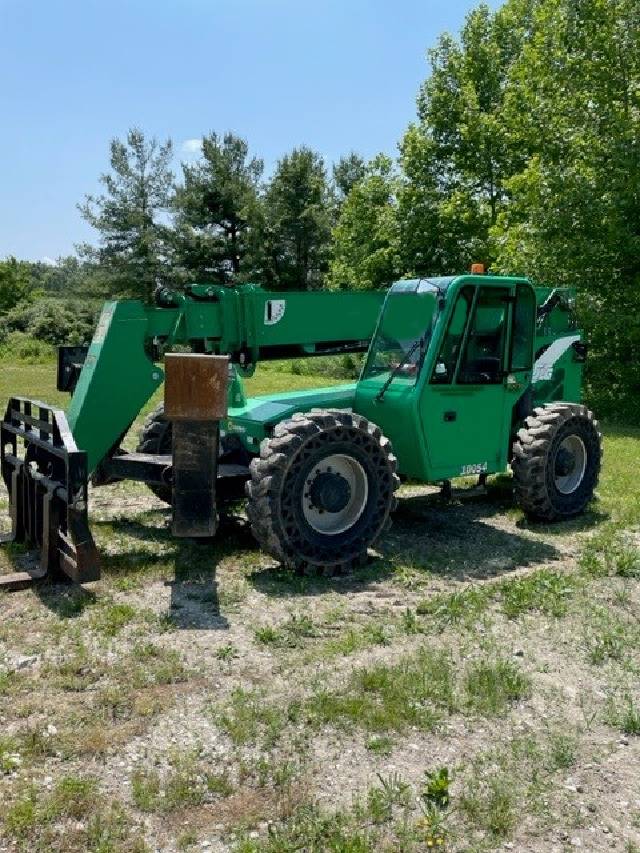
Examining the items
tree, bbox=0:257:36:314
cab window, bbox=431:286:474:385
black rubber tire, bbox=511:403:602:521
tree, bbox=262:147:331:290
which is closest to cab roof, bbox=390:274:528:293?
cab window, bbox=431:286:474:385

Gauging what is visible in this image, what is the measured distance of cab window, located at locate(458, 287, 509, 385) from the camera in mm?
7402

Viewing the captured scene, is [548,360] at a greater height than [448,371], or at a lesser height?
greater

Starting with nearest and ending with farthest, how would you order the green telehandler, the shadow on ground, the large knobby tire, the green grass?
the green grass → the green telehandler → the large knobby tire → the shadow on ground

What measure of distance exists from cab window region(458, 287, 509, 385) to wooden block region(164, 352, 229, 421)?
2515 mm

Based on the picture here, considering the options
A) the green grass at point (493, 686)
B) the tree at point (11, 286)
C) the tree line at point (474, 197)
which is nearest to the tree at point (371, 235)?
the tree line at point (474, 197)

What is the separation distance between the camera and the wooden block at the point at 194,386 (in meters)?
5.72

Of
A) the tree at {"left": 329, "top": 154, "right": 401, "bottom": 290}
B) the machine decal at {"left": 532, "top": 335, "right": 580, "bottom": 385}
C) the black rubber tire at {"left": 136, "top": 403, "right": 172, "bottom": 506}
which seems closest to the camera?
the black rubber tire at {"left": 136, "top": 403, "right": 172, "bottom": 506}

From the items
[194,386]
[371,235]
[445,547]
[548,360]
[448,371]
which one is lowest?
[445,547]

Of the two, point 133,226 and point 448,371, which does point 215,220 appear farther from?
point 448,371

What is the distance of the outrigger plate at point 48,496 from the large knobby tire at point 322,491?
129 centimetres

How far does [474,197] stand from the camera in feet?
91.7

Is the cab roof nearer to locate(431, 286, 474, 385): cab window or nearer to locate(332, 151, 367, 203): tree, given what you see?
locate(431, 286, 474, 385): cab window

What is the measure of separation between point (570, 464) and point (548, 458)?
0.53 metres

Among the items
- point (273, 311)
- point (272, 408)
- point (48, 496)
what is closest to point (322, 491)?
point (272, 408)
